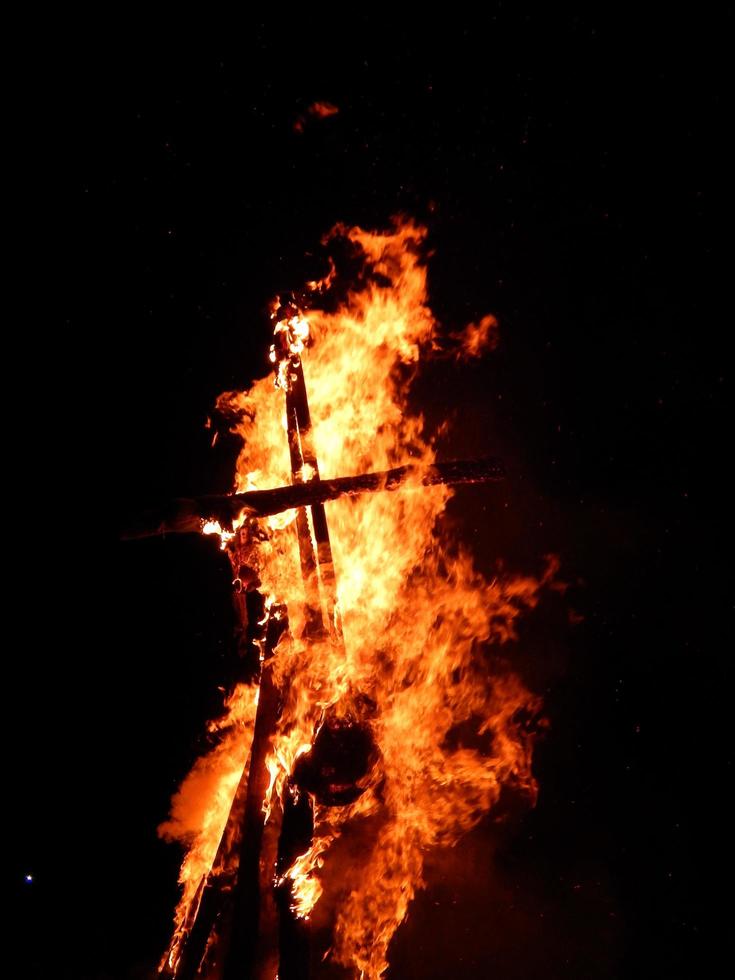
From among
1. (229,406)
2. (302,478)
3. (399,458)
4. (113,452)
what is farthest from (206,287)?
(302,478)

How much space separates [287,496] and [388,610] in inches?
79.1

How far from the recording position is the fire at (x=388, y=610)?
450 centimetres

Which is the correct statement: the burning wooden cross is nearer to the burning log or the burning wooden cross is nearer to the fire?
the burning log

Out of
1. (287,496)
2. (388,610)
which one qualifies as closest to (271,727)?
(287,496)

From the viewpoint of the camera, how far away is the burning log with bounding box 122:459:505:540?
2.80 m

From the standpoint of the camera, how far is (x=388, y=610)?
478 centimetres

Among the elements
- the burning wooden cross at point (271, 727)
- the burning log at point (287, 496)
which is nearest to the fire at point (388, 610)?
the burning wooden cross at point (271, 727)

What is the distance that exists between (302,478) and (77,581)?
4243mm

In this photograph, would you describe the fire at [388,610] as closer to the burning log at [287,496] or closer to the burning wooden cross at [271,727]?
the burning wooden cross at [271,727]

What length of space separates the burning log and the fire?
562 mm

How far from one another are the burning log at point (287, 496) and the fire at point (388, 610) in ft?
1.85

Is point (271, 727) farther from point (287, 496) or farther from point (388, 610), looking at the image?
point (388, 610)

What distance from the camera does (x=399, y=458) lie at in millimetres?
5320

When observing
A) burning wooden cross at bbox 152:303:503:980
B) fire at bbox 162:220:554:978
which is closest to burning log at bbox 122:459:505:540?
burning wooden cross at bbox 152:303:503:980
